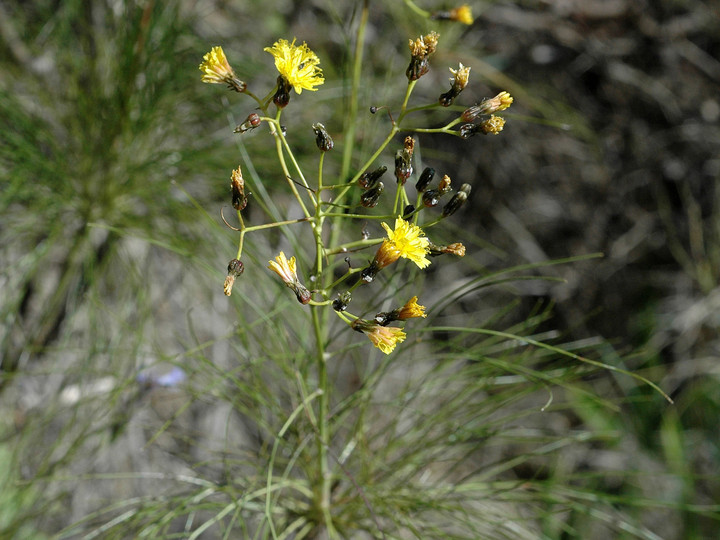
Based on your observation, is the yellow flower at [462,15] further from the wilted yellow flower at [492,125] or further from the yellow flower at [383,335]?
the yellow flower at [383,335]

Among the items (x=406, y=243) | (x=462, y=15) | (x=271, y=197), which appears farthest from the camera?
(x=271, y=197)

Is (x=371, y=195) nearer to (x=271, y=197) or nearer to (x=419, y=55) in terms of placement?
(x=419, y=55)

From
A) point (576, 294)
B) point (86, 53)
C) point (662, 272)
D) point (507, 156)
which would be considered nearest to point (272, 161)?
point (86, 53)

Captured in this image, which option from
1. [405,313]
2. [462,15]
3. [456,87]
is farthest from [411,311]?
[462,15]

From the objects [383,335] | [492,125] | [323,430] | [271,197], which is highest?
[492,125]

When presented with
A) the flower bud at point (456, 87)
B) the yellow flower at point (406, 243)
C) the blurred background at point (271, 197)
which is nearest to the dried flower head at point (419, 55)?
the flower bud at point (456, 87)

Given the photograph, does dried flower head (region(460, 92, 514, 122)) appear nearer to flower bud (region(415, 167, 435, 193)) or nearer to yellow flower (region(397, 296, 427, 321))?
flower bud (region(415, 167, 435, 193))
